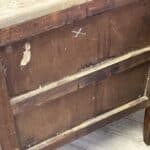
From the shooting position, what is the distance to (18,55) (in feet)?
2.22

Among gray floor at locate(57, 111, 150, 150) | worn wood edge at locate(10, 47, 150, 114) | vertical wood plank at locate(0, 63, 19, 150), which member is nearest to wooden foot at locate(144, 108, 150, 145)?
gray floor at locate(57, 111, 150, 150)

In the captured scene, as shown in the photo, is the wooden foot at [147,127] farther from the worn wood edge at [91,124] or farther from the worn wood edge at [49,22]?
the worn wood edge at [49,22]

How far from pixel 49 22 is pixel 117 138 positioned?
2.16 feet

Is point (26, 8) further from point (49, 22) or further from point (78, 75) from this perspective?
point (78, 75)

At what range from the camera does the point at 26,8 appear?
63 cm

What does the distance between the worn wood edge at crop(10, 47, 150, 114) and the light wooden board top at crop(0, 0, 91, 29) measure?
0.19 meters

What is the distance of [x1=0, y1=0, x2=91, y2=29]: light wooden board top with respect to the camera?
24.3 inches

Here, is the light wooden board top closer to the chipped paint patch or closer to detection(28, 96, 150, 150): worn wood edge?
the chipped paint patch

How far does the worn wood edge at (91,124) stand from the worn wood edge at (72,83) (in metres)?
0.14

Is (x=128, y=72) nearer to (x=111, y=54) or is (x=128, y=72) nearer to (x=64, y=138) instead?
(x=111, y=54)

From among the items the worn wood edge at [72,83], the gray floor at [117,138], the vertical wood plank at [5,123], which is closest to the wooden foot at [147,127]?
the gray floor at [117,138]

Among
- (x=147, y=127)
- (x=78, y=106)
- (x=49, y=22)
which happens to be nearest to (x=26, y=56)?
(x=49, y=22)

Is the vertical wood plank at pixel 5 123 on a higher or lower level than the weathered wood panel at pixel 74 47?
lower

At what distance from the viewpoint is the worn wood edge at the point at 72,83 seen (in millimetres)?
750
